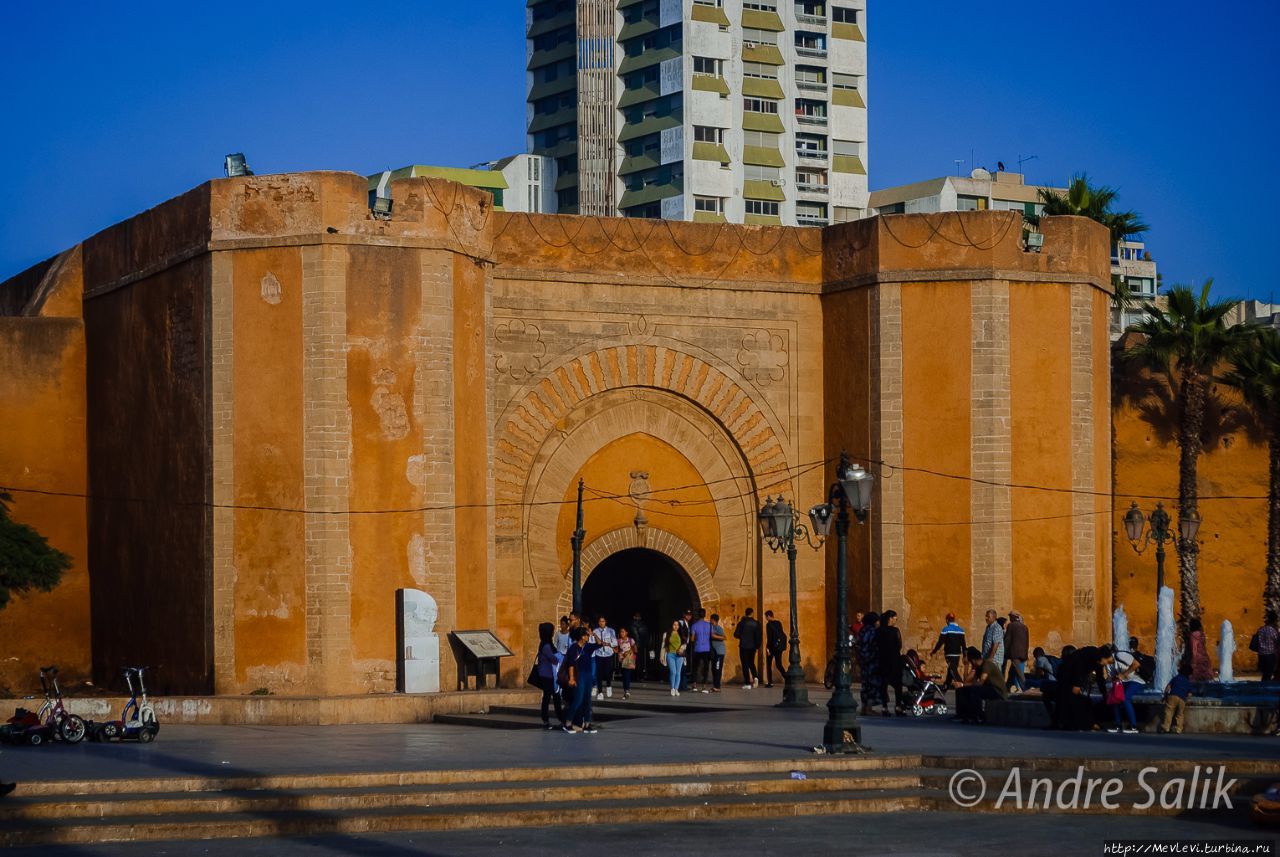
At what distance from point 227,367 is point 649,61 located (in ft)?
119

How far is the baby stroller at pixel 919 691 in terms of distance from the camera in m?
18.3

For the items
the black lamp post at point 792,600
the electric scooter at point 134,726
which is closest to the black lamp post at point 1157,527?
the black lamp post at point 792,600

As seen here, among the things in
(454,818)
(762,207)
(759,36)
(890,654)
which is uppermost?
(759,36)

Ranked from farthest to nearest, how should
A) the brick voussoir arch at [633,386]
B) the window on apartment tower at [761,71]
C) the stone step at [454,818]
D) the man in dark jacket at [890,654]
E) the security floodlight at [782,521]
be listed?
the window on apartment tower at [761,71]
the brick voussoir arch at [633,386]
the security floodlight at [782,521]
the man in dark jacket at [890,654]
the stone step at [454,818]

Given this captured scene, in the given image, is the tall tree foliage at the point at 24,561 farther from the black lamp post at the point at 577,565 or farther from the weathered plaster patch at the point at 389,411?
the black lamp post at the point at 577,565

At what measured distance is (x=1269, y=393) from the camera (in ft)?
85.0

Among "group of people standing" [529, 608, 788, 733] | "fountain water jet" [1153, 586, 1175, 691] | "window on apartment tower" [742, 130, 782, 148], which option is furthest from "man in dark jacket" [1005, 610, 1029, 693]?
"window on apartment tower" [742, 130, 782, 148]

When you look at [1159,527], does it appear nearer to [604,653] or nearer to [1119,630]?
[1119,630]

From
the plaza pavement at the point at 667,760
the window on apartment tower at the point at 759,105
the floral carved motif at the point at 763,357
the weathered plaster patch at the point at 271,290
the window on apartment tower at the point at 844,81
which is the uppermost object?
the window on apartment tower at the point at 844,81

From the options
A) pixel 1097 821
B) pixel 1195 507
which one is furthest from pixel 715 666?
pixel 1097 821

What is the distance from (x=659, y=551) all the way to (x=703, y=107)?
109ft

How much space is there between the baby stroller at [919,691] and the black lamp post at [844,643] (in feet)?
10.7

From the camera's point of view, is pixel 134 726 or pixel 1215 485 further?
pixel 1215 485

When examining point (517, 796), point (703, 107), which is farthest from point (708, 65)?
point (517, 796)
